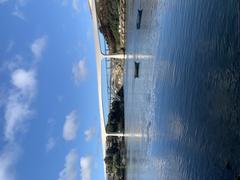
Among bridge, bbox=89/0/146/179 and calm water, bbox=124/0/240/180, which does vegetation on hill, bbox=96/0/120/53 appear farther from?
calm water, bbox=124/0/240/180

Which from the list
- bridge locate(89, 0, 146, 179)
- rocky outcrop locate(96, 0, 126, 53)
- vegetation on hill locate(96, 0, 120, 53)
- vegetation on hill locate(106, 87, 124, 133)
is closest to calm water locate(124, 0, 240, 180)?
rocky outcrop locate(96, 0, 126, 53)

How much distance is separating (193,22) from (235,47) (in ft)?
13.6

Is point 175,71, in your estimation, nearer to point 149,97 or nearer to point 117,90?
point 149,97

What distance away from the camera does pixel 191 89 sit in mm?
13414

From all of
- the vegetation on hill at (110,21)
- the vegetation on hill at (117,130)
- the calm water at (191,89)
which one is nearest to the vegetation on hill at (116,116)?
the vegetation on hill at (117,130)

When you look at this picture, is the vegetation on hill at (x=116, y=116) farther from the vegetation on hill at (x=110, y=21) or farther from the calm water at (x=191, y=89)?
the calm water at (x=191, y=89)

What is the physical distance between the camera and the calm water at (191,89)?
32.6 feet

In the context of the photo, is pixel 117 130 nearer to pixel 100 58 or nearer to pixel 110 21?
pixel 100 58

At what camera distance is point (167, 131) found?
60.3 feet

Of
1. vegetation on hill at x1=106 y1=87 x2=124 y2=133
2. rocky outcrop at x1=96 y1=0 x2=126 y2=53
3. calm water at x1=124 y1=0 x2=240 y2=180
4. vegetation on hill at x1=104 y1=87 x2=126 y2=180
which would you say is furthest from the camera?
vegetation on hill at x1=106 y1=87 x2=124 y2=133

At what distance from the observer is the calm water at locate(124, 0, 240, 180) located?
9.95m

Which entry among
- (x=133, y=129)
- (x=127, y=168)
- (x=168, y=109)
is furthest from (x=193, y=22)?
(x=127, y=168)

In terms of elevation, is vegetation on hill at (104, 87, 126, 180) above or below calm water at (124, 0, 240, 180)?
below

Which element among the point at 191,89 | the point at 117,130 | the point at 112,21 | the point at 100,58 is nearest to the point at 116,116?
the point at 117,130
